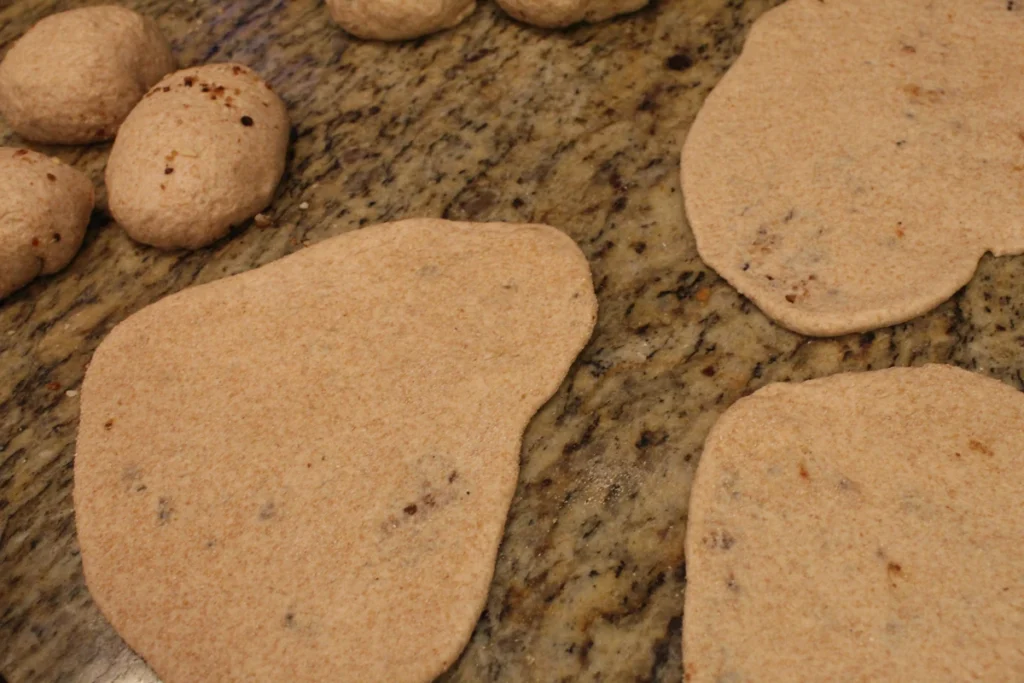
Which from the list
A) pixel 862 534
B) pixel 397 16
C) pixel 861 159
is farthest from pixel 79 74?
pixel 862 534

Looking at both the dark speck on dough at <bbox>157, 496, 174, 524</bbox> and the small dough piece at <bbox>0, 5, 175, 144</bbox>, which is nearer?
the dark speck on dough at <bbox>157, 496, 174, 524</bbox>

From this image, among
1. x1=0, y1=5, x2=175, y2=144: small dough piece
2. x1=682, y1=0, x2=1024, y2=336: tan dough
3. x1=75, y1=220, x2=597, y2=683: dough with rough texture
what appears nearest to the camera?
x1=75, y1=220, x2=597, y2=683: dough with rough texture

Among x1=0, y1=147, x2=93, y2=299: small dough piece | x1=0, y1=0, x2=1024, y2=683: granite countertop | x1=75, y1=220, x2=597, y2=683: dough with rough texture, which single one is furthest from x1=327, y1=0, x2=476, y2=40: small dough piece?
x1=0, y1=147, x2=93, y2=299: small dough piece

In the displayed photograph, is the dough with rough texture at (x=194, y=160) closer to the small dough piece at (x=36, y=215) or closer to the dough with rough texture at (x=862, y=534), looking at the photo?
the small dough piece at (x=36, y=215)

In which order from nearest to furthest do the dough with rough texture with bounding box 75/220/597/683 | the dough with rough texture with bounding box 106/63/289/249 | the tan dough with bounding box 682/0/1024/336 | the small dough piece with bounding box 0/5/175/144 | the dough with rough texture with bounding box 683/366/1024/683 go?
1. the dough with rough texture with bounding box 683/366/1024/683
2. the dough with rough texture with bounding box 75/220/597/683
3. the tan dough with bounding box 682/0/1024/336
4. the dough with rough texture with bounding box 106/63/289/249
5. the small dough piece with bounding box 0/5/175/144

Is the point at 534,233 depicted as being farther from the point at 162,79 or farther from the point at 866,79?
the point at 162,79

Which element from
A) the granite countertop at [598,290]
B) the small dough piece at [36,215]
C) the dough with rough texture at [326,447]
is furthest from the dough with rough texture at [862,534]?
the small dough piece at [36,215]

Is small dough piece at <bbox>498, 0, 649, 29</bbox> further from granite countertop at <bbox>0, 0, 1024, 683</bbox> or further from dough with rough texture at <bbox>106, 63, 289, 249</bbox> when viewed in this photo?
dough with rough texture at <bbox>106, 63, 289, 249</bbox>
